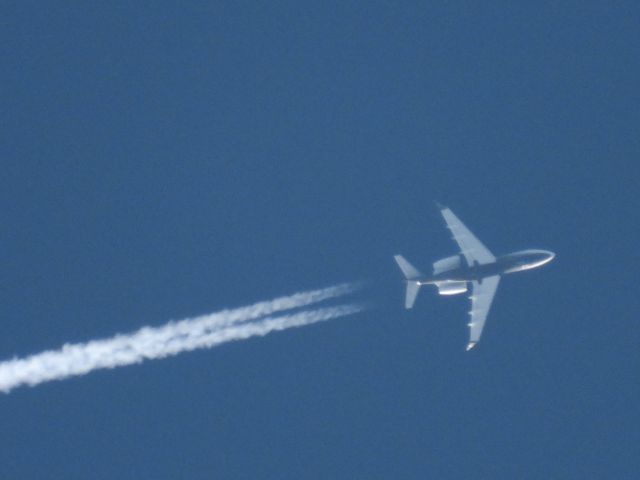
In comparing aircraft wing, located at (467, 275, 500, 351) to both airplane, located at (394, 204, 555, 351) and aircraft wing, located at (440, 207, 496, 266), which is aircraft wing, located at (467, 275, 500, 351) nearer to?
airplane, located at (394, 204, 555, 351)

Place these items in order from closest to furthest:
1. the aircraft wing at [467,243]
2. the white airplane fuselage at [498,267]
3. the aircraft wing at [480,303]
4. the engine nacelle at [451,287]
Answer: the white airplane fuselage at [498,267] → the engine nacelle at [451,287] → the aircraft wing at [467,243] → the aircraft wing at [480,303]

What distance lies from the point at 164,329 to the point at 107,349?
240 inches

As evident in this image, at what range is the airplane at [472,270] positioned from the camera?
98812 millimetres

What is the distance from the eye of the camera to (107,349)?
317ft

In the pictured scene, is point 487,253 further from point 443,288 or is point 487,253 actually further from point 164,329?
point 164,329

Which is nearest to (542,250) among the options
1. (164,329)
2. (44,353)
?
(164,329)

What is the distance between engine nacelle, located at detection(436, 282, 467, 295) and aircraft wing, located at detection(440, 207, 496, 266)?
2.40 metres

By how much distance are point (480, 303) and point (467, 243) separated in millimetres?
6045

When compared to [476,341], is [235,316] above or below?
above

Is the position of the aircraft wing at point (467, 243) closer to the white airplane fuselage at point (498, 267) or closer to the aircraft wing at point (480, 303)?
the white airplane fuselage at point (498, 267)

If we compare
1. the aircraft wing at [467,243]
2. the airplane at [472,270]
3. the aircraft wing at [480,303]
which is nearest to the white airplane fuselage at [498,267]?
the airplane at [472,270]

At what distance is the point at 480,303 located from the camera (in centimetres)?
10125

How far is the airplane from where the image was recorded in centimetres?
9881

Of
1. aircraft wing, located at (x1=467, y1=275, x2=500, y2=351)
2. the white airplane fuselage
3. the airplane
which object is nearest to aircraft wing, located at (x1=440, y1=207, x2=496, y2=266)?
the airplane
